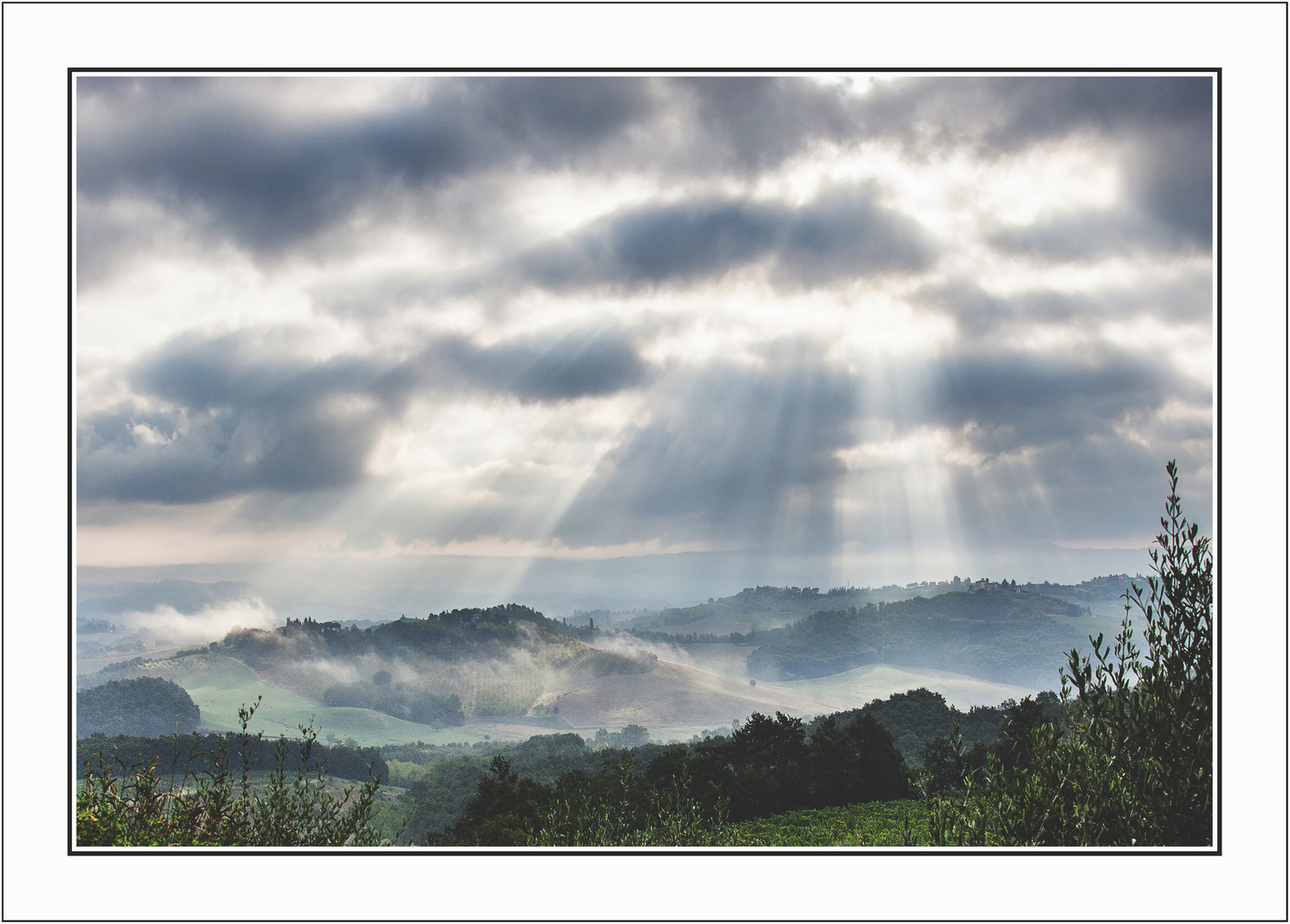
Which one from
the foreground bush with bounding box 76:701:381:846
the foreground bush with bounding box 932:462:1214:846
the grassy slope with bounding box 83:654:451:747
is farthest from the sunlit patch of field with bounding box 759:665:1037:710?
the grassy slope with bounding box 83:654:451:747

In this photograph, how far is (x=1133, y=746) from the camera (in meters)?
3.87

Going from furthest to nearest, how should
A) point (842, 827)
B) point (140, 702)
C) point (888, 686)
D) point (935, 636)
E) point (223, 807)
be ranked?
point (935, 636)
point (888, 686)
point (140, 702)
point (842, 827)
point (223, 807)

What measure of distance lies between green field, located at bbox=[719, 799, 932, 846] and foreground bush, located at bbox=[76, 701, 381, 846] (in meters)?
2.66

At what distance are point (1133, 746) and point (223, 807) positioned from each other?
5471 mm

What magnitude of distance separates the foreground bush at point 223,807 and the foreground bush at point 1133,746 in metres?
3.65

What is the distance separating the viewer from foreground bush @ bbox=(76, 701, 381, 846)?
3727 millimetres

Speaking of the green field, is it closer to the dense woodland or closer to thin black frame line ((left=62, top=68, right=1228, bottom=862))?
thin black frame line ((left=62, top=68, right=1228, bottom=862))
